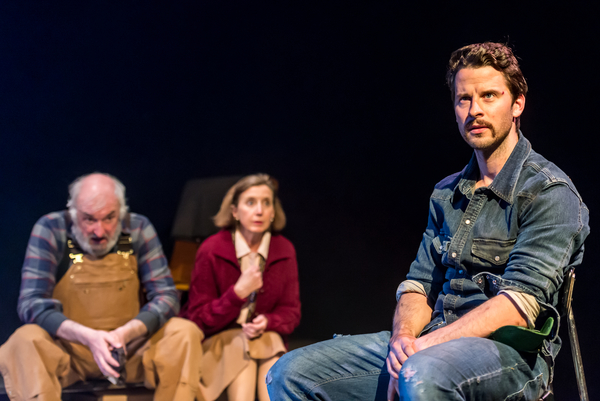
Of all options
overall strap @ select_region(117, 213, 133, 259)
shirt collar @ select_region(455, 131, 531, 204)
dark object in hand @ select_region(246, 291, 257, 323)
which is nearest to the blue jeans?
shirt collar @ select_region(455, 131, 531, 204)

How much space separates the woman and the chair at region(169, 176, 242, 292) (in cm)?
30

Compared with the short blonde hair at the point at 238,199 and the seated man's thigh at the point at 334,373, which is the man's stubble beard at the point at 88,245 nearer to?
the short blonde hair at the point at 238,199

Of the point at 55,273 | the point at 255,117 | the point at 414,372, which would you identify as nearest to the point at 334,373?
the point at 414,372

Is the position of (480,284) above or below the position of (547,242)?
below

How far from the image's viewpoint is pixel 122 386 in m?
3.11

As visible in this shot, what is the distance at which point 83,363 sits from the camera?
3143 millimetres

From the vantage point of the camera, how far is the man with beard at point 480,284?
156 cm

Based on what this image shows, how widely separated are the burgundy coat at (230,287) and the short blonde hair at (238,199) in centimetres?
9

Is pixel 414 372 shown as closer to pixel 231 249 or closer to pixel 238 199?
pixel 231 249

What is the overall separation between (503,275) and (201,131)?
270 centimetres

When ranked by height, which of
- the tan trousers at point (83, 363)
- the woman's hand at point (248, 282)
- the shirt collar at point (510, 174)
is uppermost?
the shirt collar at point (510, 174)

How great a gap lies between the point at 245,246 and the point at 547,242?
7.32ft

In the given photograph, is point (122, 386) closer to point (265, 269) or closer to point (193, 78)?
point (265, 269)

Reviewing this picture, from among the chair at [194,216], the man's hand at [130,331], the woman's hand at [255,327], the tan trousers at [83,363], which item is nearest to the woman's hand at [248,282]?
the woman's hand at [255,327]
